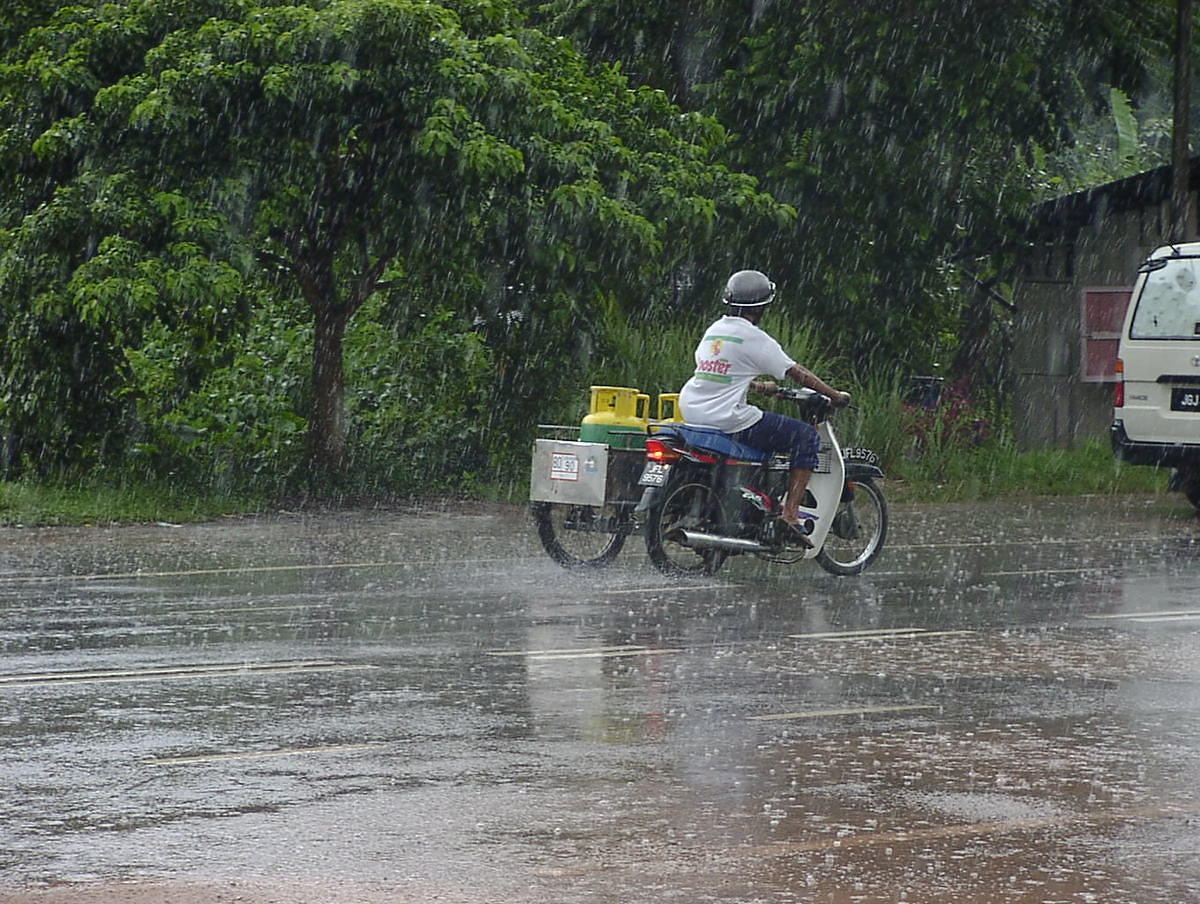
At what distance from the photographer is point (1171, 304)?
57.6 feet

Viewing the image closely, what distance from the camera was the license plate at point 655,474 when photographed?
13422 mm

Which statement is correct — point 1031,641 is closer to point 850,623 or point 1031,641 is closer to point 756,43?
point 850,623

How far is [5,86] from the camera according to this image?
1822 centimetres

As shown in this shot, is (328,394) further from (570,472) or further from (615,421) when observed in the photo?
(570,472)

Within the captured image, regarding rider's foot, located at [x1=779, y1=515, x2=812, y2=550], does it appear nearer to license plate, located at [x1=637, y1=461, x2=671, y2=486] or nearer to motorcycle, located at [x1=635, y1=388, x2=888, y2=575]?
motorcycle, located at [x1=635, y1=388, x2=888, y2=575]

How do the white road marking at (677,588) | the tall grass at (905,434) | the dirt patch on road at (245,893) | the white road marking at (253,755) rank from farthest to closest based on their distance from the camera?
the tall grass at (905,434) < the white road marking at (677,588) < the white road marking at (253,755) < the dirt patch on road at (245,893)

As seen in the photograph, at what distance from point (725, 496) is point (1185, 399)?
5.67 metres

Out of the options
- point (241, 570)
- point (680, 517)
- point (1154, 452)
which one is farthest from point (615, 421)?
point (1154, 452)

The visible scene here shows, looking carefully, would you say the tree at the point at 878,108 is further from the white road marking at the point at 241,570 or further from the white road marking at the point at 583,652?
the white road marking at the point at 583,652

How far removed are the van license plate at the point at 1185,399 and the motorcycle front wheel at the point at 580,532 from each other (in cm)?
577

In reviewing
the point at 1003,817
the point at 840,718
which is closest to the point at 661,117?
the point at 840,718

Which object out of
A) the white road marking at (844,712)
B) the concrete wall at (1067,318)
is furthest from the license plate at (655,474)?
the concrete wall at (1067,318)

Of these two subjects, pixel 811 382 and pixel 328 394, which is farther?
pixel 328 394

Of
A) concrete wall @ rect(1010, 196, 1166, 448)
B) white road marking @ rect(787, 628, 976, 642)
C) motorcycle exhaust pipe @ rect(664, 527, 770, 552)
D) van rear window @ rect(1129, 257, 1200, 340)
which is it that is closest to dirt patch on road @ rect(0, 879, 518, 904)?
white road marking @ rect(787, 628, 976, 642)
